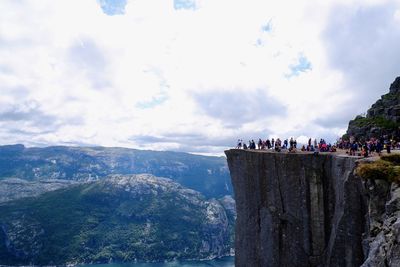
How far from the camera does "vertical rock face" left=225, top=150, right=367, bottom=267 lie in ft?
108

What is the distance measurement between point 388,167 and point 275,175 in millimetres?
15260

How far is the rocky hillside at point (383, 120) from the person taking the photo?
6075cm

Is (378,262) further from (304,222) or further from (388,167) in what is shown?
(304,222)

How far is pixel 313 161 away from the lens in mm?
40219

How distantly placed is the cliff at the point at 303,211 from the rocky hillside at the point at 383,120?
2494 centimetres

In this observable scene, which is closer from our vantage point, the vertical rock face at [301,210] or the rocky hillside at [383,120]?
the vertical rock face at [301,210]

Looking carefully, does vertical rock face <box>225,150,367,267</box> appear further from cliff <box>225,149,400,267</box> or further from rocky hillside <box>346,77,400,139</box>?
rocky hillside <box>346,77,400,139</box>

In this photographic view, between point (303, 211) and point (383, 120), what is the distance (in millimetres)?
33053

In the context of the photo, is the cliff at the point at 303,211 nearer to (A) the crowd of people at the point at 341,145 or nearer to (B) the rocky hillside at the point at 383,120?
(A) the crowd of people at the point at 341,145

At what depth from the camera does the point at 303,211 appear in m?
39.8

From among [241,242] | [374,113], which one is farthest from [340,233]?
[374,113]

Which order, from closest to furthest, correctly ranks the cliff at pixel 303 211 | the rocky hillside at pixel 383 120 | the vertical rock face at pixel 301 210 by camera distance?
the cliff at pixel 303 211
the vertical rock face at pixel 301 210
the rocky hillside at pixel 383 120

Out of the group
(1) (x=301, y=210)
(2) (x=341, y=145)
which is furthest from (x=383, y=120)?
(1) (x=301, y=210)

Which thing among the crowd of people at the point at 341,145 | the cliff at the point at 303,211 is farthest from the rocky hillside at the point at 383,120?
the cliff at the point at 303,211
